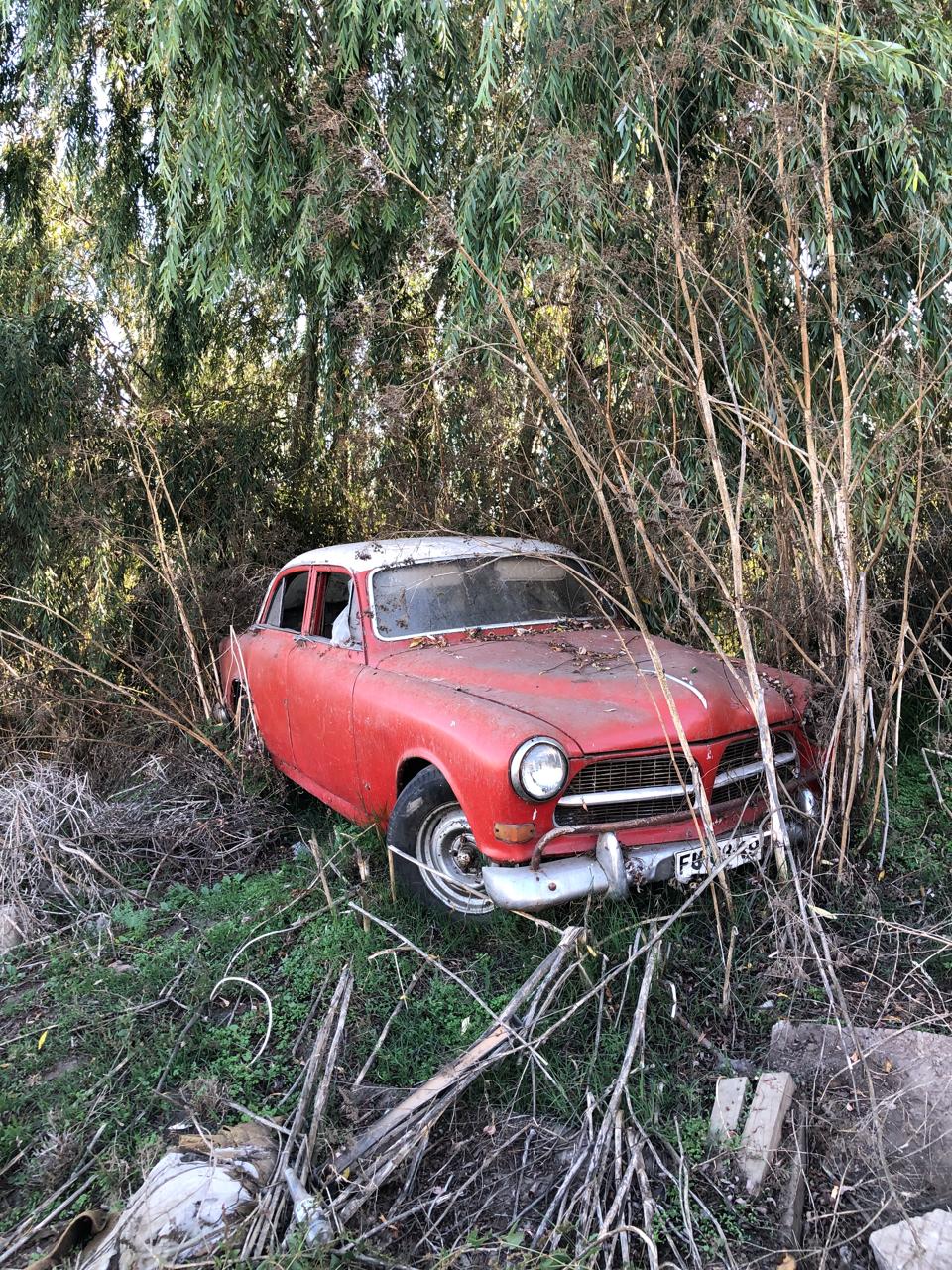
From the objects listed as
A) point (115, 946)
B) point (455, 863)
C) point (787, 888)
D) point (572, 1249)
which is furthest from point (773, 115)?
point (115, 946)

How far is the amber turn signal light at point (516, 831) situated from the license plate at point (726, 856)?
0.58 metres

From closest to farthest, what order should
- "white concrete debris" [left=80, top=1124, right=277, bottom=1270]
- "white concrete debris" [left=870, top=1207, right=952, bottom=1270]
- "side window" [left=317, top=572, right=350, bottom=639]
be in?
"white concrete debris" [left=870, top=1207, right=952, bottom=1270] → "white concrete debris" [left=80, top=1124, right=277, bottom=1270] → "side window" [left=317, top=572, right=350, bottom=639]

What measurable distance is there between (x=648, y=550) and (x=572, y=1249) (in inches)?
96.8

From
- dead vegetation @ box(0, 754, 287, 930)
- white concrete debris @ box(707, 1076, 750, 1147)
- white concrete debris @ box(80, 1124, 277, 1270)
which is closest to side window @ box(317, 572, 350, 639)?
dead vegetation @ box(0, 754, 287, 930)

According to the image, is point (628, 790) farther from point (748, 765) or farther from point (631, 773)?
point (748, 765)

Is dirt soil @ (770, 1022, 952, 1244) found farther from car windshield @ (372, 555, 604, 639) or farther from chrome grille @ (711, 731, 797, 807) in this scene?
car windshield @ (372, 555, 604, 639)

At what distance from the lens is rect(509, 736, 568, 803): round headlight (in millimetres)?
3568

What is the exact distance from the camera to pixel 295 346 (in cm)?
842

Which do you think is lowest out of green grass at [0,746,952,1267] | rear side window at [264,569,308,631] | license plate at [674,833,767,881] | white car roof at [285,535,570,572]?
green grass at [0,746,952,1267]

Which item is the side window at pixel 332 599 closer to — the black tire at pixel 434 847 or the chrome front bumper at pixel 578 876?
the black tire at pixel 434 847

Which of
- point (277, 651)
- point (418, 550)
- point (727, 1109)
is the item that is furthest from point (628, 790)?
point (277, 651)

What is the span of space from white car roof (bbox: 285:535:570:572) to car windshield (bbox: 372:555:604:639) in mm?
48

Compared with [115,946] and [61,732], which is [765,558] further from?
[61,732]

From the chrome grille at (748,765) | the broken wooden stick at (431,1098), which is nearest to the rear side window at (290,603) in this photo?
the chrome grille at (748,765)
